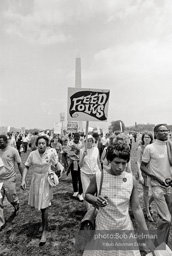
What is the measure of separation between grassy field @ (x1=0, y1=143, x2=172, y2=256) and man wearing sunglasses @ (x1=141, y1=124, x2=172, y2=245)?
101 centimetres

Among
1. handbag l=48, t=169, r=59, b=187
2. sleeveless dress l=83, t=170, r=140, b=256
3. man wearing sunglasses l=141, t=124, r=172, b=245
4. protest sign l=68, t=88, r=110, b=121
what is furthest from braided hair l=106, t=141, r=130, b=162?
protest sign l=68, t=88, r=110, b=121

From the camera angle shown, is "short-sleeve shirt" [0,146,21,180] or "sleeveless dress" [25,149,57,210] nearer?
"sleeveless dress" [25,149,57,210]

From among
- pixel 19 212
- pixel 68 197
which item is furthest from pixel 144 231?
pixel 68 197

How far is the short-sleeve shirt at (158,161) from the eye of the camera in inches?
110

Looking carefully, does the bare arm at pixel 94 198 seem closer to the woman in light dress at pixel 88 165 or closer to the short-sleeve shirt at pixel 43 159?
the short-sleeve shirt at pixel 43 159

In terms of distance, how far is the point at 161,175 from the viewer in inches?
110

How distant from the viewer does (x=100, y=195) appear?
1643 millimetres

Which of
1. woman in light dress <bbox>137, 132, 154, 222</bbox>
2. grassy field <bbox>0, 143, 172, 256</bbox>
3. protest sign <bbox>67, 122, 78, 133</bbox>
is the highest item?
protest sign <bbox>67, 122, 78, 133</bbox>

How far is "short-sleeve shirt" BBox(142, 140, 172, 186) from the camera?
2.80m

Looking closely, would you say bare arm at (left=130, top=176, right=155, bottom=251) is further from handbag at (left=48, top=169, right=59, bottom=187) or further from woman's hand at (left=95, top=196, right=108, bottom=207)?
handbag at (left=48, top=169, right=59, bottom=187)

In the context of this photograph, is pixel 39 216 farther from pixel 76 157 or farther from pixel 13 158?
pixel 76 157

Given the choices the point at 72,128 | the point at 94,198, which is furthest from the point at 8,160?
the point at 72,128

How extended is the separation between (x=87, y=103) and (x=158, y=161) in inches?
85.5

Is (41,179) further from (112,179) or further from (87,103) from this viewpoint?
(87,103)
